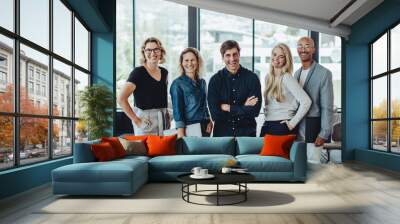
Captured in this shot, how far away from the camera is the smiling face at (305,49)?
9258 millimetres

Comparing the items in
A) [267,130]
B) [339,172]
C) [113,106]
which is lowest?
[339,172]

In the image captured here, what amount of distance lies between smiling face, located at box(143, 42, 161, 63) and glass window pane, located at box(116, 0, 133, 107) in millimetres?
382

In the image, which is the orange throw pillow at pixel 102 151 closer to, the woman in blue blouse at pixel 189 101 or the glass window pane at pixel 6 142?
the glass window pane at pixel 6 142

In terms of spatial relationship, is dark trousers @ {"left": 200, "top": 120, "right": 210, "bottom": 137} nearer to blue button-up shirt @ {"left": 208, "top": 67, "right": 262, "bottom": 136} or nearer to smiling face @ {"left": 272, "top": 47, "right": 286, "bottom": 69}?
blue button-up shirt @ {"left": 208, "top": 67, "right": 262, "bottom": 136}

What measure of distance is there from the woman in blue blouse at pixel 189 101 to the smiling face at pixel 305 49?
2433 mm

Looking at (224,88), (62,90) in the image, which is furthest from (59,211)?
(224,88)

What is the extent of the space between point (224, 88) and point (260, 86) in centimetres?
86

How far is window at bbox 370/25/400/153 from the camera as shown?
8258 mm

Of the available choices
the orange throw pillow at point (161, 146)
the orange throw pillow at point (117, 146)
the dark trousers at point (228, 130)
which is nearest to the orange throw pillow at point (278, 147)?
the orange throw pillow at point (161, 146)

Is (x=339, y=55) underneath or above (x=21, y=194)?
above

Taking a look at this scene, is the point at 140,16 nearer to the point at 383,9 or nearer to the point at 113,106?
the point at 113,106

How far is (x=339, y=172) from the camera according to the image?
304 inches

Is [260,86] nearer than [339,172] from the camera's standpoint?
No

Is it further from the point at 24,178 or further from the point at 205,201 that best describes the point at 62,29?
the point at 205,201
